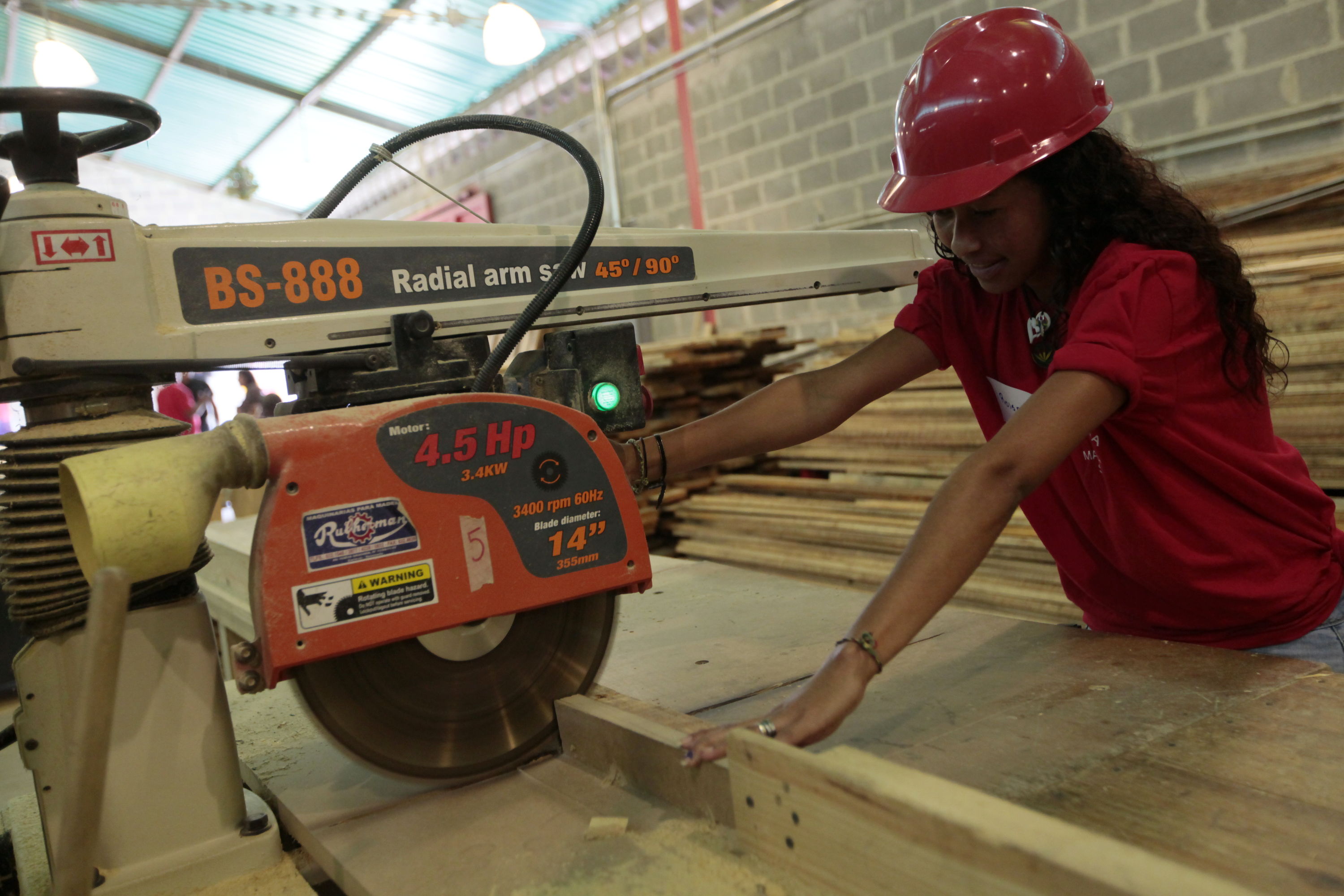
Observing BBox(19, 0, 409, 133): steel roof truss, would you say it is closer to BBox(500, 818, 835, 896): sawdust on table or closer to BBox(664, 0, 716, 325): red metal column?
BBox(664, 0, 716, 325): red metal column

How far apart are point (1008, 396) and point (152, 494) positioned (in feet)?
3.80

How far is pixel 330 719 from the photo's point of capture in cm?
105

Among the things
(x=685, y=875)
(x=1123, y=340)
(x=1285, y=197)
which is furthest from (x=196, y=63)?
(x=685, y=875)

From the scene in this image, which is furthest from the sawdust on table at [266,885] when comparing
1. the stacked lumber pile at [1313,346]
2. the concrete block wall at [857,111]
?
the concrete block wall at [857,111]

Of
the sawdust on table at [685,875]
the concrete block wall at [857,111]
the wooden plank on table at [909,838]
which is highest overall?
the concrete block wall at [857,111]

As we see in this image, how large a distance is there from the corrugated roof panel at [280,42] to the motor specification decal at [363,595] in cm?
689

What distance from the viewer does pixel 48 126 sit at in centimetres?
98

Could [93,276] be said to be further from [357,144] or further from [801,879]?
[357,144]

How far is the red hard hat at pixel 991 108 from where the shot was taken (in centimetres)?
120

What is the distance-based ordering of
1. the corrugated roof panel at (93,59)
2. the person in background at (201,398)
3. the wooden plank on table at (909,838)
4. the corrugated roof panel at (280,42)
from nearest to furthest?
1. the wooden plank on table at (909,838)
2. the person in background at (201,398)
3. the corrugated roof panel at (280,42)
4. the corrugated roof panel at (93,59)

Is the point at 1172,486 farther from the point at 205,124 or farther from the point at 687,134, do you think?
the point at 205,124

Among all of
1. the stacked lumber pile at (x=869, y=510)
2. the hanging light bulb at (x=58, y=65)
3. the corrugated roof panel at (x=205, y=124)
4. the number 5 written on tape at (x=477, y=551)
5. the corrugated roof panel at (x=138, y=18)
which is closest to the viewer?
the number 5 written on tape at (x=477, y=551)

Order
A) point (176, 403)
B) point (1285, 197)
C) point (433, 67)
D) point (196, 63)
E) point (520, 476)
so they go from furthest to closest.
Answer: point (196, 63) < point (433, 67) < point (176, 403) < point (1285, 197) < point (520, 476)

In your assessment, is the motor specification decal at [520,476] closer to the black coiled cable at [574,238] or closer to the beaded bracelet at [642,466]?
the black coiled cable at [574,238]
